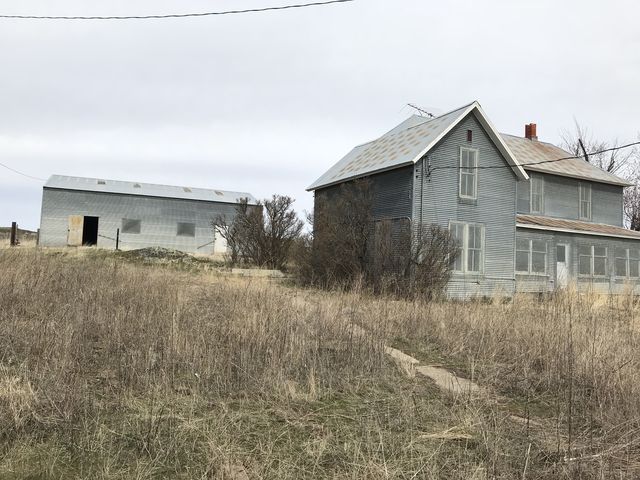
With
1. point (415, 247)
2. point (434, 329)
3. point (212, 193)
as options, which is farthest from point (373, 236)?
point (212, 193)

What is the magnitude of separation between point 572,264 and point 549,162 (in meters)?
4.67

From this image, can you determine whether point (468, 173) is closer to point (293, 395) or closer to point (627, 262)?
point (627, 262)

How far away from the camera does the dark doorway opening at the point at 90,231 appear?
116 ft

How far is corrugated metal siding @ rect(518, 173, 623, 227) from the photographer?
22891 millimetres

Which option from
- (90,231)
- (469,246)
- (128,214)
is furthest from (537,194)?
(90,231)

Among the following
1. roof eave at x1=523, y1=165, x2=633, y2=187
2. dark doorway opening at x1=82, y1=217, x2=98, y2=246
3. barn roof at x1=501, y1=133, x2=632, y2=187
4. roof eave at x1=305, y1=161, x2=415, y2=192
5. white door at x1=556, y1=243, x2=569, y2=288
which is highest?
barn roof at x1=501, y1=133, x2=632, y2=187

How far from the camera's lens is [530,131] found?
27.4 meters

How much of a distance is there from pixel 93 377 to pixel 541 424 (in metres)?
4.10

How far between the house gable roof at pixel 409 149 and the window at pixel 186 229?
1715 cm

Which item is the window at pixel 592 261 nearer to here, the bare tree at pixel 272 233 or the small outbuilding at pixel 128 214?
the bare tree at pixel 272 233

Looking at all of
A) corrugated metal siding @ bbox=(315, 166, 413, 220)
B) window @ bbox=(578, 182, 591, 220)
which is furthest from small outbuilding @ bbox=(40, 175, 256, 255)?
window @ bbox=(578, 182, 591, 220)

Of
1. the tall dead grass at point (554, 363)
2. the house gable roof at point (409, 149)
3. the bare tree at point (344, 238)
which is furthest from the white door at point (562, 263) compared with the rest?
the tall dead grass at point (554, 363)

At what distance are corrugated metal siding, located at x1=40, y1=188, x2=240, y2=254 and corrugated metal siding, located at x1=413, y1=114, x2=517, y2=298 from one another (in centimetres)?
2364

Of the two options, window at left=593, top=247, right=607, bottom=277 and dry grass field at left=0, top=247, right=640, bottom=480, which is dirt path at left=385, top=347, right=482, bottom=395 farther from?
window at left=593, top=247, right=607, bottom=277
